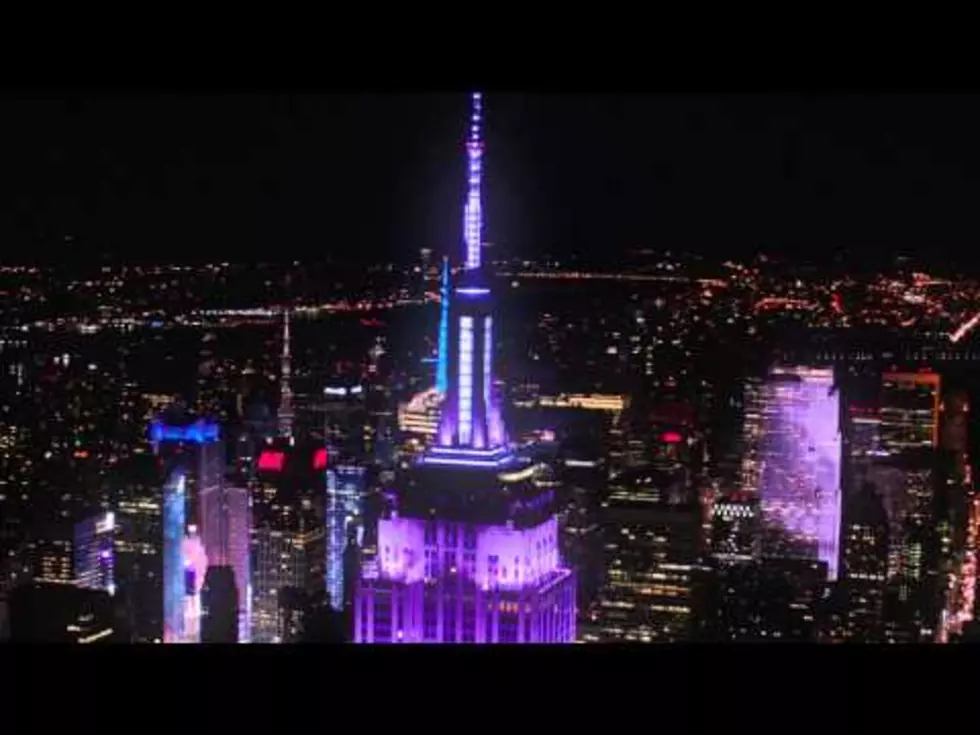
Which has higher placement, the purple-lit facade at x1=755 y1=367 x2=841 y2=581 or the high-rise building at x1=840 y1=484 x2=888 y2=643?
the purple-lit facade at x1=755 y1=367 x2=841 y2=581

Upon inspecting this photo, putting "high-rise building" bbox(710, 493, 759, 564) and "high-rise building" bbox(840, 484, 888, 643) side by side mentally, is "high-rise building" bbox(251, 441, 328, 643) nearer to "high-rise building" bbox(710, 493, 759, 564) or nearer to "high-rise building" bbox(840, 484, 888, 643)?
"high-rise building" bbox(710, 493, 759, 564)

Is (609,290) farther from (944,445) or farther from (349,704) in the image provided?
(349,704)

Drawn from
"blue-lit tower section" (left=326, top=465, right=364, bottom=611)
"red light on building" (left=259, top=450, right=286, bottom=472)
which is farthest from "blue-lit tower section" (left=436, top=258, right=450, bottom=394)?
"red light on building" (left=259, top=450, right=286, bottom=472)

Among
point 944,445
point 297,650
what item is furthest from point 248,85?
point 944,445

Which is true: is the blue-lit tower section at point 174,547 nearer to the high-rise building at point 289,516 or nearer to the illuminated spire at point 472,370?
the high-rise building at point 289,516

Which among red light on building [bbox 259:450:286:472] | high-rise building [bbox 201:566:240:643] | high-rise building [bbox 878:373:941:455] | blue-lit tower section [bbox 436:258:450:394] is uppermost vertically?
blue-lit tower section [bbox 436:258:450:394]

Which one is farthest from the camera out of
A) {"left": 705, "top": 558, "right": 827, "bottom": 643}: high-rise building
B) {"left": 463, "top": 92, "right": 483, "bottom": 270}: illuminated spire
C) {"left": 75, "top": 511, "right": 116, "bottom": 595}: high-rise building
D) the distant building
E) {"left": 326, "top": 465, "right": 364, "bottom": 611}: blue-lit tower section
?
{"left": 326, "top": 465, "right": 364, "bottom": 611}: blue-lit tower section
